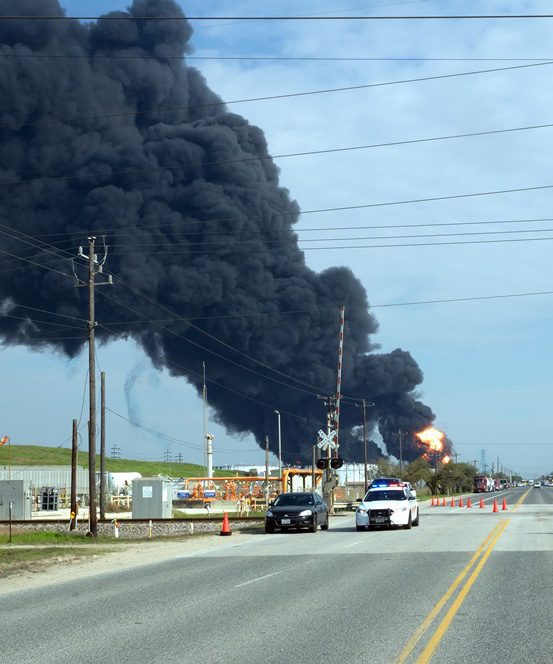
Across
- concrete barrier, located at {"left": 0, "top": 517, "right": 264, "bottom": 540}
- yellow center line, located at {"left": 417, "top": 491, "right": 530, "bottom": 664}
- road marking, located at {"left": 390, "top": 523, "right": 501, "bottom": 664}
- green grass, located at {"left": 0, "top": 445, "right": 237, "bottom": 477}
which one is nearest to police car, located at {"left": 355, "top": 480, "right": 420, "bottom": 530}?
concrete barrier, located at {"left": 0, "top": 517, "right": 264, "bottom": 540}

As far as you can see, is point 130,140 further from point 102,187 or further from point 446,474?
point 446,474

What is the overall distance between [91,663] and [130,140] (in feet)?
298

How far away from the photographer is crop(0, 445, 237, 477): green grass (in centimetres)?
11394

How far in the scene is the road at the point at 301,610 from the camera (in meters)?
9.62

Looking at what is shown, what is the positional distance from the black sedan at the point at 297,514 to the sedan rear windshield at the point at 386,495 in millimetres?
1862

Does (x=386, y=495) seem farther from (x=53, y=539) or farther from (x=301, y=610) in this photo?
(x=301, y=610)

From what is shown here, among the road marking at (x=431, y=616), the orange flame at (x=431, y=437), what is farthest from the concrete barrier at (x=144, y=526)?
the orange flame at (x=431, y=437)

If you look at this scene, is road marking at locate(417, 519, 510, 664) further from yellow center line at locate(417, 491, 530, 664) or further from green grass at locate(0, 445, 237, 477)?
green grass at locate(0, 445, 237, 477)

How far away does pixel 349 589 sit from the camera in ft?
49.1

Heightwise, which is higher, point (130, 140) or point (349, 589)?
point (130, 140)

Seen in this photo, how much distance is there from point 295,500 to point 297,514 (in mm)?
1577

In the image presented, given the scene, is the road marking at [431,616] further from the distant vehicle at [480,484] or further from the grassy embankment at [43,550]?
the distant vehicle at [480,484]

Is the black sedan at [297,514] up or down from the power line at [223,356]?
down

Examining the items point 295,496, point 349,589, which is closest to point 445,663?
point 349,589
